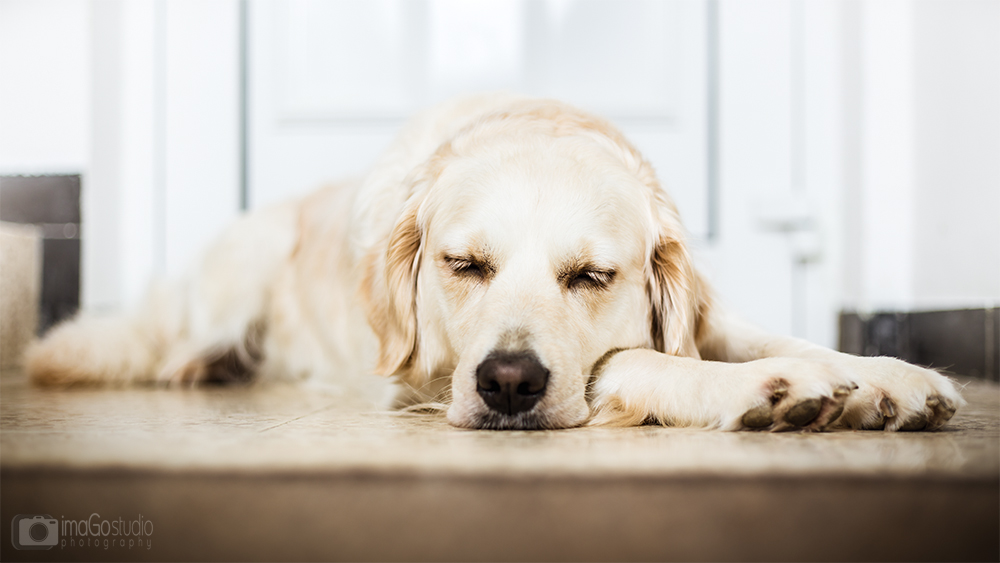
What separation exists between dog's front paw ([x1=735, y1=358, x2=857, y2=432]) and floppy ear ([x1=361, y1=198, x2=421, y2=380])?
0.82 metres

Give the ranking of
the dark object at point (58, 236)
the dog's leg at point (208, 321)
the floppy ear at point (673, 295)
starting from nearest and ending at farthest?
the floppy ear at point (673, 295) → the dog's leg at point (208, 321) → the dark object at point (58, 236)

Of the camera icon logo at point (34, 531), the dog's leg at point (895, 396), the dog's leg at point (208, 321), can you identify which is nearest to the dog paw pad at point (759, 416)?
the dog's leg at point (895, 396)

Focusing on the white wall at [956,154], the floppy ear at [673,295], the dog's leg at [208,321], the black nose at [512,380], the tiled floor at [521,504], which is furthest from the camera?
the dog's leg at [208,321]

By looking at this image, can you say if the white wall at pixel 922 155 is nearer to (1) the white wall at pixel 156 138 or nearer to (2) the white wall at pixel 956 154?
(2) the white wall at pixel 956 154

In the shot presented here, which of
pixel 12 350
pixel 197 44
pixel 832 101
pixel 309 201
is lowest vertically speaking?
pixel 12 350

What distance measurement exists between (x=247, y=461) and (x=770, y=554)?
587 mm

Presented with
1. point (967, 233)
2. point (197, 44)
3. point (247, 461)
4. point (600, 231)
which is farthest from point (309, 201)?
point (967, 233)

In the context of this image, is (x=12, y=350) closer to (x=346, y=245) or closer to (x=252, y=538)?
(x=346, y=245)

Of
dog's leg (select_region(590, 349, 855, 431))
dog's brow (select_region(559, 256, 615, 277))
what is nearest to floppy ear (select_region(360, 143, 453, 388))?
dog's brow (select_region(559, 256, 615, 277))

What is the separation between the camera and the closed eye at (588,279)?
1.30 metres

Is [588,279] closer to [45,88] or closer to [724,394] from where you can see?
[724,394]

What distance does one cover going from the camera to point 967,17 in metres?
2.09

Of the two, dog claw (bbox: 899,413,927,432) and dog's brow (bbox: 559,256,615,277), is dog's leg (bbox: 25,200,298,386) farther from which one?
dog claw (bbox: 899,413,927,432)
